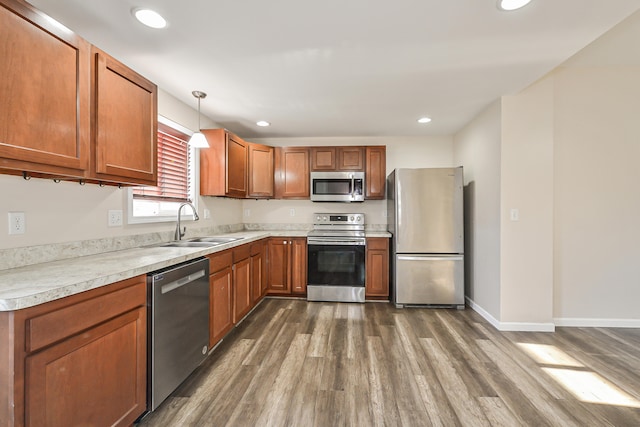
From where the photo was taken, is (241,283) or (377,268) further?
(377,268)

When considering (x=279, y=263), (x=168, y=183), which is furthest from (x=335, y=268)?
(x=168, y=183)

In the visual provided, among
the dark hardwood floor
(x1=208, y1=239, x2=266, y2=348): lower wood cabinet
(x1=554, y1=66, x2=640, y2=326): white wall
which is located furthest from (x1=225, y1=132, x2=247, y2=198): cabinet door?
(x1=554, y1=66, x2=640, y2=326): white wall

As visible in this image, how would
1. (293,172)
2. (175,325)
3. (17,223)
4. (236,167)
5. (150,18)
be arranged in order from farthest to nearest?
1. (293,172)
2. (236,167)
3. (175,325)
4. (150,18)
5. (17,223)

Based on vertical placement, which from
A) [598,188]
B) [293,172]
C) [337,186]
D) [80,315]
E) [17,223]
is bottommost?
[80,315]

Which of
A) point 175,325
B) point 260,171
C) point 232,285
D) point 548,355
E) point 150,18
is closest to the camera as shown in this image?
point 150,18

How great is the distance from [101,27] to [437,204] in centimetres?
333

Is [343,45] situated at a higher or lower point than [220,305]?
higher

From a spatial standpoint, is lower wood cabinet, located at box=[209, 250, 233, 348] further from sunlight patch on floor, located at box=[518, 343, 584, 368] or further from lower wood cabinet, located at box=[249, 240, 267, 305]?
sunlight patch on floor, located at box=[518, 343, 584, 368]

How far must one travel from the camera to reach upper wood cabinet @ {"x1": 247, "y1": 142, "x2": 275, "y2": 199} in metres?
3.74

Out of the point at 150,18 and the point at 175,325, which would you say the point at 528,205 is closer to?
the point at 175,325

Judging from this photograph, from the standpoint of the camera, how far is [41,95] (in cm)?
121

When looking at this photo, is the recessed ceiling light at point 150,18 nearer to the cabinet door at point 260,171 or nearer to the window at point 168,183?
the window at point 168,183

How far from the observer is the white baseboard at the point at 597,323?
2.71 meters

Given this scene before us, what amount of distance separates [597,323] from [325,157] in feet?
11.6
